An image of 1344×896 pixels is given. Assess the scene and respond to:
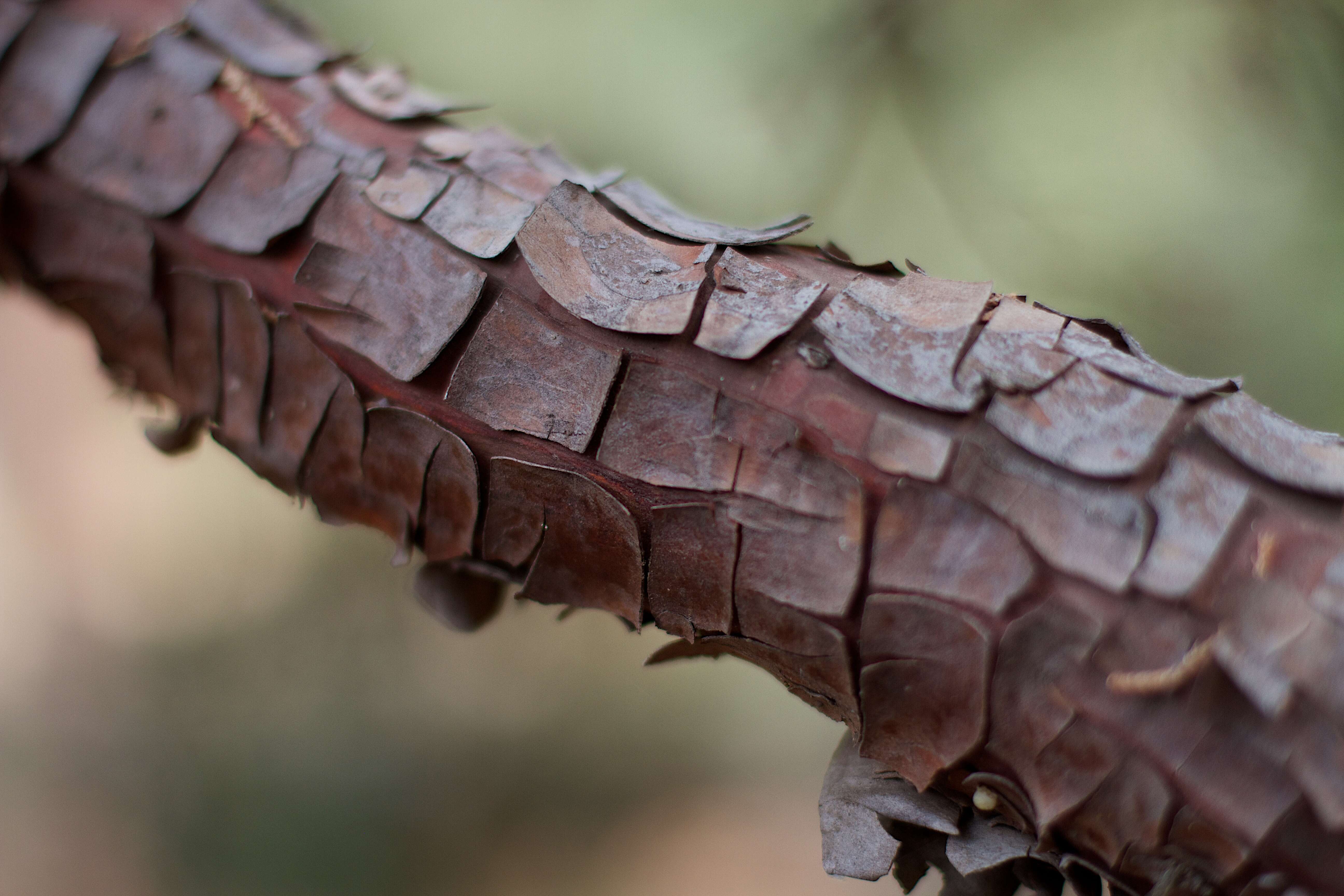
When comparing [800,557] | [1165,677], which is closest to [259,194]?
[800,557]

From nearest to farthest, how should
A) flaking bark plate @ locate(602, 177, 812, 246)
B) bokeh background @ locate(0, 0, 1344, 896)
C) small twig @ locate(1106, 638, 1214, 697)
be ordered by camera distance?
small twig @ locate(1106, 638, 1214, 697) → flaking bark plate @ locate(602, 177, 812, 246) → bokeh background @ locate(0, 0, 1344, 896)

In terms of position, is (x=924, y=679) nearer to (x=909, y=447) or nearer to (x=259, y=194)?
(x=909, y=447)

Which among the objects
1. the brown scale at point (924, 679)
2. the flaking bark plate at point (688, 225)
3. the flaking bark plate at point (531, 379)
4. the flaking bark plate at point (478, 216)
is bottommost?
the brown scale at point (924, 679)

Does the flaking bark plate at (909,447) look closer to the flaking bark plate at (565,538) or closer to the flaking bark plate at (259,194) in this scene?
the flaking bark plate at (565,538)

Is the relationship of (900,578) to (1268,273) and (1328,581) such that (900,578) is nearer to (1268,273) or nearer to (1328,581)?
(1328,581)

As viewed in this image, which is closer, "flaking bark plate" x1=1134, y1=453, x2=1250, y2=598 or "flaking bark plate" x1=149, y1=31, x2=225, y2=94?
"flaking bark plate" x1=1134, y1=453, x2=1250, y2=598

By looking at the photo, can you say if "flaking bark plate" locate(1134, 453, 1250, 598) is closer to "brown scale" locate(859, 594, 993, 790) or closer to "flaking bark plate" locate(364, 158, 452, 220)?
"brown scale" locate(859, 594, 993, 790)

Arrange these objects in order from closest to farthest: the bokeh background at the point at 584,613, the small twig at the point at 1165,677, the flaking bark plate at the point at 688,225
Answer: the small twig at the point at 1165,677, the flaking bark plate at the point at 688,225, the bokeh background at the point at 584,613

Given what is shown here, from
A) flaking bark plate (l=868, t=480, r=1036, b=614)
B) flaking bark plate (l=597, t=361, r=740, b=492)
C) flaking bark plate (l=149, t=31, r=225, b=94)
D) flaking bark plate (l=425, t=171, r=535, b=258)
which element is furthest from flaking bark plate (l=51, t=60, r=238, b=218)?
flaking bark plate (l=868, t=480, r=1036, b=614)

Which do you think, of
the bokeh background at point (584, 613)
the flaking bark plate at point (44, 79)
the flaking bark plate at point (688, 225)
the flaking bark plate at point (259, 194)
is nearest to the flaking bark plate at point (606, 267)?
the flaking bark plate at point (688, 225)
